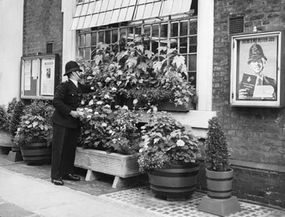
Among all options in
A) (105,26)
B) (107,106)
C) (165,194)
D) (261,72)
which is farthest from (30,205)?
(105,26)

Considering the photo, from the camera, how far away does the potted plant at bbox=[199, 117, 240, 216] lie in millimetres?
5215

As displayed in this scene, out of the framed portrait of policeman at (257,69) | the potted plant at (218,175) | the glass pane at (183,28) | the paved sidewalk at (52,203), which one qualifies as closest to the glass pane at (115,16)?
the glass pane at (183,28)

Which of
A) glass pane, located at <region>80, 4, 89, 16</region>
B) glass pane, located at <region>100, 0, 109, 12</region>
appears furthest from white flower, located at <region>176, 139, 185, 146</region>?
glass pane, located at <region>80, 4, 89, 16</region>

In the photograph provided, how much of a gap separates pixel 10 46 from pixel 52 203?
6.27m

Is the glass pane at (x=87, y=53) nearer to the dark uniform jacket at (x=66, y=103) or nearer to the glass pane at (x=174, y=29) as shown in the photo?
the dark uniform jacket at (x=66, y=103)

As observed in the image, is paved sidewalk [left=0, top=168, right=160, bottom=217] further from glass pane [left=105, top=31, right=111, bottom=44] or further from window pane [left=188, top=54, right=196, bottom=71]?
glass pane [left=105, top=31, right=111, bottom=44]

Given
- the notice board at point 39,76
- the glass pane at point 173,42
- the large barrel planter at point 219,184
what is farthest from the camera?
the notice board at point 39,76

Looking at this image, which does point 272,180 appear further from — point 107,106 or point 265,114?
point 107,106

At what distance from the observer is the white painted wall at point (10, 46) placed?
1070 centimetres

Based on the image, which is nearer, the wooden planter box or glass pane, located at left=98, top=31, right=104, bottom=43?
the wooden planter box

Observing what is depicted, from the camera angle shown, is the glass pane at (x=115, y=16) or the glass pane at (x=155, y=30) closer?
the glass pane at (x=155, y=30)

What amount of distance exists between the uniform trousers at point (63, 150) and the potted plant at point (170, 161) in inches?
62.7

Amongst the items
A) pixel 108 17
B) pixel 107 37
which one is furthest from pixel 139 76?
pixel 107 37

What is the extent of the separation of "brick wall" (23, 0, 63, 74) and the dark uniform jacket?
111 inches
